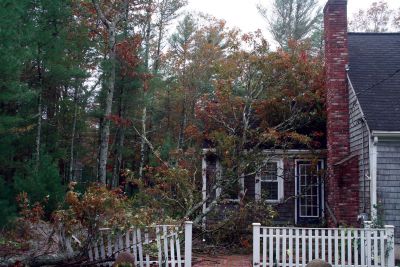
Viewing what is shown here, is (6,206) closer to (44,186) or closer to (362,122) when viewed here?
(44,186)

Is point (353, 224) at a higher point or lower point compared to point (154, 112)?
lower

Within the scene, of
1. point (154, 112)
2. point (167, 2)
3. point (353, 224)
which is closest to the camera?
point (353, 224)

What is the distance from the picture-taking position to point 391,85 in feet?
45.0

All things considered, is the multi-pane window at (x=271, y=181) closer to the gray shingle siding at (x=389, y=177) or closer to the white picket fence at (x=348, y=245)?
the gray shingle siding at (x=389, y=177)

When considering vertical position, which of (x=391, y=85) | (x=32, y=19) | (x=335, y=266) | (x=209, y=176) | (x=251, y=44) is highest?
(x=32, y=19)

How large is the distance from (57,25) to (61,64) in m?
1.67

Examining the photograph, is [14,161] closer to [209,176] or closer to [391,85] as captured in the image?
[209,176]

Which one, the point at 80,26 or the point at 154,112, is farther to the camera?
the point at 154,112

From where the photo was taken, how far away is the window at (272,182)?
53.1 feet

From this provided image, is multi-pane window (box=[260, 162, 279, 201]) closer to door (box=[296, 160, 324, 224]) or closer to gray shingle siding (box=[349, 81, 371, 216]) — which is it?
door (box=[296, 160, 324, 224])

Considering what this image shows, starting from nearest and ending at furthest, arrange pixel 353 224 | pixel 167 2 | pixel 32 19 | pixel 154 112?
pixel 353 224
pixel 32 19
pixel 167 2
pixel 154 112

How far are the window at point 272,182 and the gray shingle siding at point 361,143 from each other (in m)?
2.81

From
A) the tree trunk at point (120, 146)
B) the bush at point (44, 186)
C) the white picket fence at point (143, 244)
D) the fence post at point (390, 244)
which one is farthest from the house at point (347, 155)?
the tree trunk at point (120, 146)

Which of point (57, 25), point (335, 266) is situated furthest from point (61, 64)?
point (335, 266)
